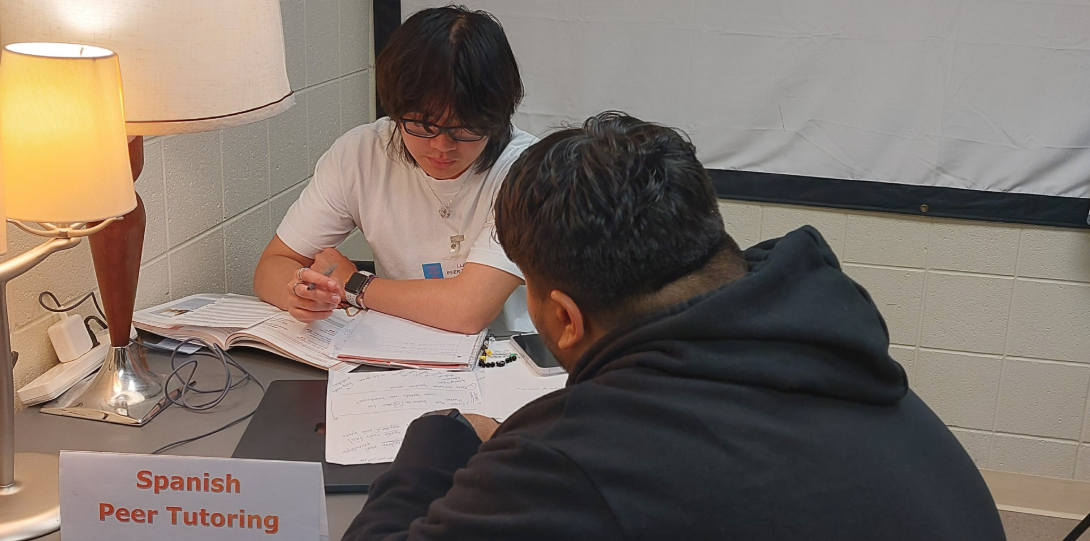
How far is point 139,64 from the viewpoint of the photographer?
3.87 feet

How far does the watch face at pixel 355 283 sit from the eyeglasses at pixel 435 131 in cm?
28

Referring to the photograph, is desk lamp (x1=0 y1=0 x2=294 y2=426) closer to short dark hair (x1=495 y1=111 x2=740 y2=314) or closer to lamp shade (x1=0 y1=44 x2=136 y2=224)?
lamp shade (x1=0 y1=44 x2=136 y2=224)

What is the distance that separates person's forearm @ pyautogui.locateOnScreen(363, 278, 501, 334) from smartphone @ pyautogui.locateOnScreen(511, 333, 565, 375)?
8 cm

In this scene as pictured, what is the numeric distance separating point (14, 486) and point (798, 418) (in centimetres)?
94

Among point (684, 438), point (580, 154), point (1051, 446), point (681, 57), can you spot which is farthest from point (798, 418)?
point (1051, 446)

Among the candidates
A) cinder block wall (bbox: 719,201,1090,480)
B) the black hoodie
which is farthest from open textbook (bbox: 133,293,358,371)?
cinder block wall (bbox: 719,201,1090,480)

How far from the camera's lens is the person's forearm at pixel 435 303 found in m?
1.65

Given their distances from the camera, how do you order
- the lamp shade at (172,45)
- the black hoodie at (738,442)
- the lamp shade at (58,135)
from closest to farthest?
the black hoodie at (738,442) → the lamp shade at (58,135) → the lamp shade at (172,45)

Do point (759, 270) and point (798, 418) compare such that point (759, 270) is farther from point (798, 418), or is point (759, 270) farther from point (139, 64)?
point (139, 64)

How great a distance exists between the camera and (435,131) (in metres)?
1.64

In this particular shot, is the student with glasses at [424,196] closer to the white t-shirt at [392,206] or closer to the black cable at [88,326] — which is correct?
the white t-shirt at [392,206]

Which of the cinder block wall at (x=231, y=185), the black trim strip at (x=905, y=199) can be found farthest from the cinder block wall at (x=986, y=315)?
the cinder block wall at (x=231, y=185)

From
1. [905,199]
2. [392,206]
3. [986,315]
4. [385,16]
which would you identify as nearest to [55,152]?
[392,206]

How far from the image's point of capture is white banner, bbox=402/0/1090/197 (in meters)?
2.35
